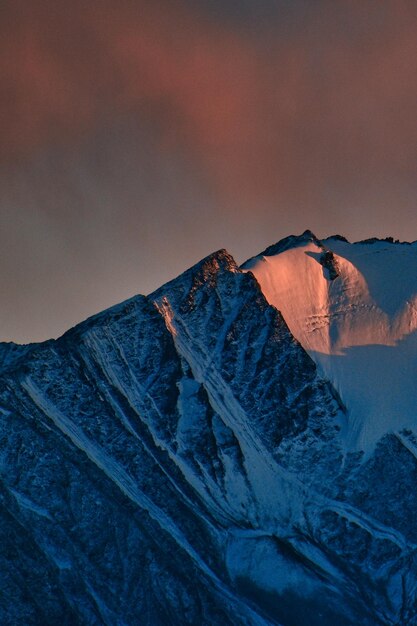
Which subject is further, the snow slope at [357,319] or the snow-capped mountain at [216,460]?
the snow slope at [357,319]

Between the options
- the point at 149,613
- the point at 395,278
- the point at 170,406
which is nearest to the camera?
the point at 149,613

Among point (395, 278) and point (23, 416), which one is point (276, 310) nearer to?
point (395, 278)

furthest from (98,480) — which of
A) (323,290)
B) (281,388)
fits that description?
(323,290)

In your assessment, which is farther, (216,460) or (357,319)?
(357,319)

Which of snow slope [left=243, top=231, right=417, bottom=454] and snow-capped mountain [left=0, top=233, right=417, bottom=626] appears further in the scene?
snow slope [left=243, top=231, right=417, bottom=454]

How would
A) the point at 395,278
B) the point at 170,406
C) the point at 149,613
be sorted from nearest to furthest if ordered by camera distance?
the point at 149,613 → the point at 170,406 → the point at 395,278
